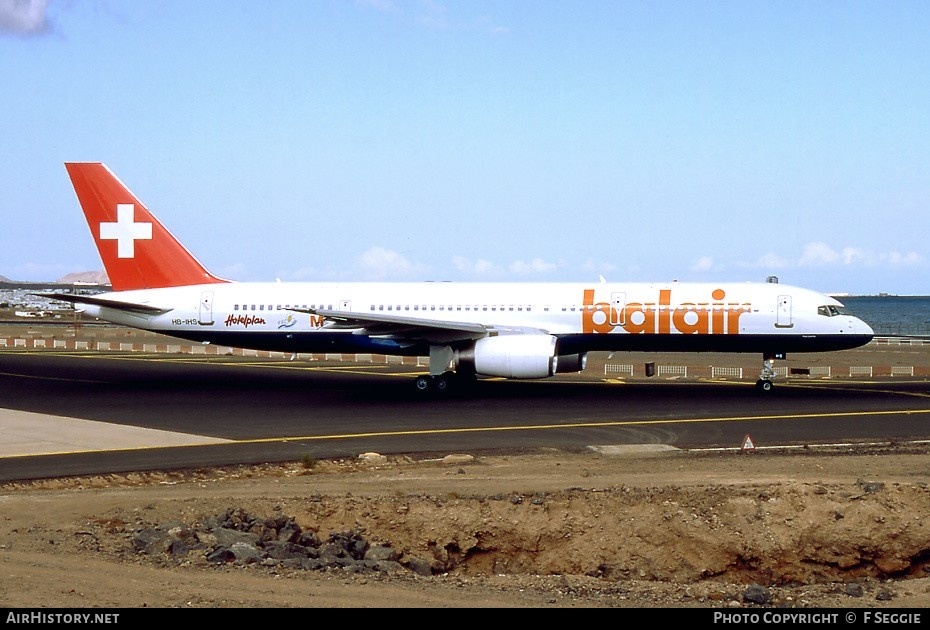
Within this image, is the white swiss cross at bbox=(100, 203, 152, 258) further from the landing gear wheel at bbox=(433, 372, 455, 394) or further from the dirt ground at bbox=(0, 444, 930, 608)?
the dirt ground at bbox=(0, 444, 930, 608)

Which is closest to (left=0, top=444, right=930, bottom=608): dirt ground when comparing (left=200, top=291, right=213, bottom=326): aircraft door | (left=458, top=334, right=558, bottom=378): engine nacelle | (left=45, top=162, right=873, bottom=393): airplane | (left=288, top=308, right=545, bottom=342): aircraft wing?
(left=458, top=334, right=558, bottom=378): engine nacelle

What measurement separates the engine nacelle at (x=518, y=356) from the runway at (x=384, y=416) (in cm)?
128

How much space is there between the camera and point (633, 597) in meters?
13.2

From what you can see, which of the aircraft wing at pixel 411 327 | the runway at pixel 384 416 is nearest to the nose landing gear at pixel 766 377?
the runway at pixel 384 416

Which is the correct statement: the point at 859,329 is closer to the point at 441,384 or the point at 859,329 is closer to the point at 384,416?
the point at 441,384

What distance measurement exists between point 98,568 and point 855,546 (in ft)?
42.9

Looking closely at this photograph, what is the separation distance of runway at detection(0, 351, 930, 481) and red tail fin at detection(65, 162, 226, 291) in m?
4.94

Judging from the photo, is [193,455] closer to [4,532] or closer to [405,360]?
[4,532]

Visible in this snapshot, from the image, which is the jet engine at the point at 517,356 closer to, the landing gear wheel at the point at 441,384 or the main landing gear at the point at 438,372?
the main landing gear at the point at 438,372

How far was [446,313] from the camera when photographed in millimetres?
40531

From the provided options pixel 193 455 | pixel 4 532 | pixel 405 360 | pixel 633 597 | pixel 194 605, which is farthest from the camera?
pixel 405 360

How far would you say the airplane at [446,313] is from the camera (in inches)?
1476

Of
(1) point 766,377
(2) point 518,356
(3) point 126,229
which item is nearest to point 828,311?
(1) point 766,377

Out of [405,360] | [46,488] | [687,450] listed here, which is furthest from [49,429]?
[405,360]
